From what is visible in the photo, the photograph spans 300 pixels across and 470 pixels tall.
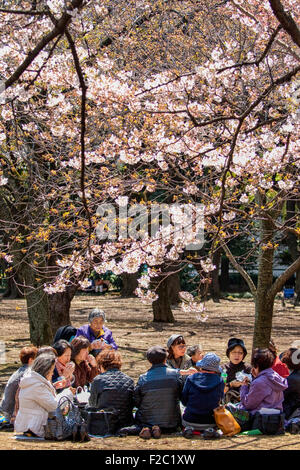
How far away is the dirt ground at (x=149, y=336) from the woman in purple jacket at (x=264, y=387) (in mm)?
329

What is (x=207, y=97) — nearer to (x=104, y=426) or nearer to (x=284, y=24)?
(x=284, y=24)

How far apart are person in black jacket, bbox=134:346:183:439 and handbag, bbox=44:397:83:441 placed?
1.88ft

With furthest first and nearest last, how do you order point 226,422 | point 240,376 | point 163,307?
point 163,307 → point 240,376 → point 226,422

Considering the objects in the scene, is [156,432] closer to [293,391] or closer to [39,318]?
[293,391]

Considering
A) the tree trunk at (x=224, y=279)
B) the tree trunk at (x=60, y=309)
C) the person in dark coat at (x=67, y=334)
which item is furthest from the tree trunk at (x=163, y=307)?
the tree trunk at (x=224, y=279)

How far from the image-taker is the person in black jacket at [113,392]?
591 cm

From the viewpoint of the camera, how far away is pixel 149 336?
49.0ft

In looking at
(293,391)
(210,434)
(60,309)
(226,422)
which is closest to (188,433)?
(210,434)

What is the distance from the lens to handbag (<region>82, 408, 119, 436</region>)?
19.1 feet

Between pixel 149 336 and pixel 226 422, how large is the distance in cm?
920

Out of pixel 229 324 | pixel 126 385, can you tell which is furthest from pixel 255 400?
pixel 229 324

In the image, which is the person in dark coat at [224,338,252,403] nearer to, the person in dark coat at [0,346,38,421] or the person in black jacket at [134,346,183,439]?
the person in black jacket at [134,346,183,439]

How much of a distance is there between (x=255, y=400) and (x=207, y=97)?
3.52 m

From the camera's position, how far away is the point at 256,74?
9188mm
